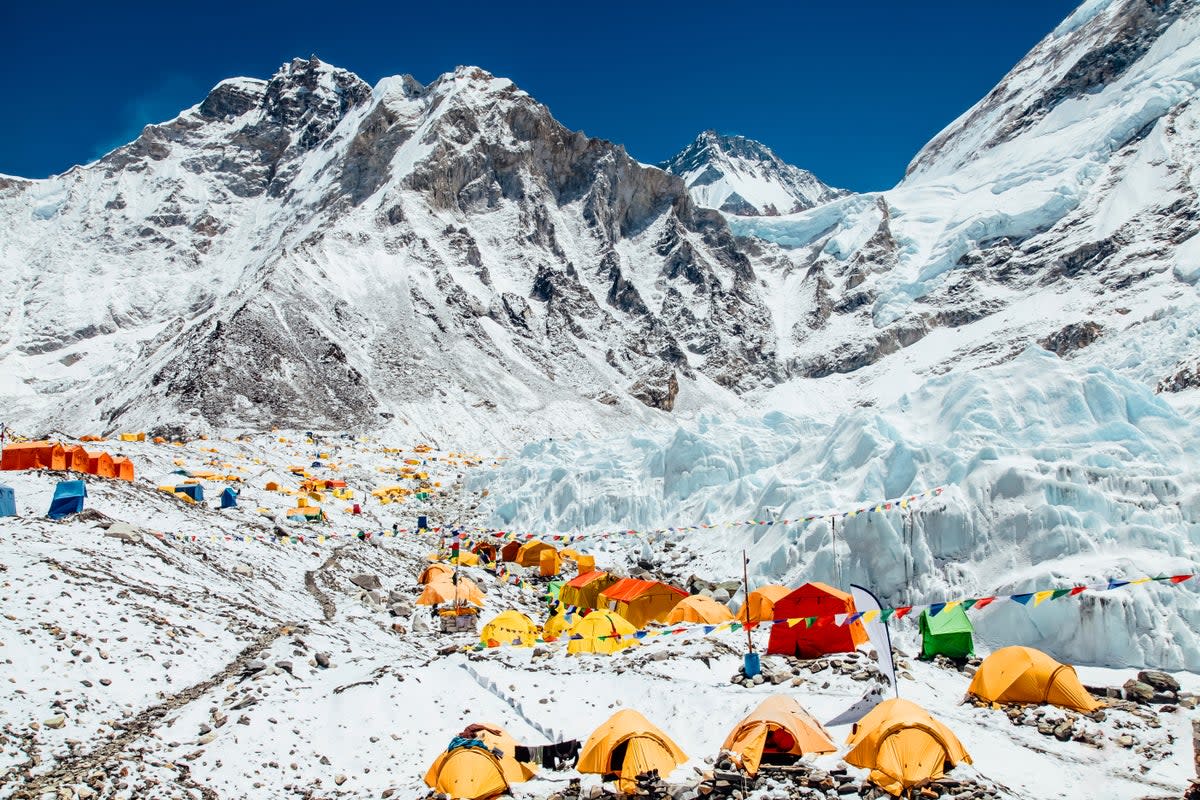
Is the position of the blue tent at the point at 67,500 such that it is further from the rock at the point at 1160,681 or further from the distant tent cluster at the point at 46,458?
the rock at the point at 1160,681

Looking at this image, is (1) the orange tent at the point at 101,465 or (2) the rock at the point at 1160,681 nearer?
(2) the rock at the point at 1160,681

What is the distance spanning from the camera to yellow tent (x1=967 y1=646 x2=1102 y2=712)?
15.6m

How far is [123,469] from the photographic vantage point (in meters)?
32.0

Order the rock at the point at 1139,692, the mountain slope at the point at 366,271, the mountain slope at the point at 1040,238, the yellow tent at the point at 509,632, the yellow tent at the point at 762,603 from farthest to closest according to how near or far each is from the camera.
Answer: the mountain slope at the point at 1040,238, the mountain slope at the point at 366,271, the yellow tent at the point at 762,603, the yellow tent at the point at 509,632, the rock at the point at 1139,692

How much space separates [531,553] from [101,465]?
695 inches

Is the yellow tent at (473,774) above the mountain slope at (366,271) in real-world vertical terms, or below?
below

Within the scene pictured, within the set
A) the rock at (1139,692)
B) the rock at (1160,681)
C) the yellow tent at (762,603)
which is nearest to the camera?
the rock at (1139,692)

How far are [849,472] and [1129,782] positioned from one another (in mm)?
17664

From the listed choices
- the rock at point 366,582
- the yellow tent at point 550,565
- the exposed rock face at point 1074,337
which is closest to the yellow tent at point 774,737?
the rock at point 366,582

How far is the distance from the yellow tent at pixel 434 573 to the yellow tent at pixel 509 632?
546 centimetres

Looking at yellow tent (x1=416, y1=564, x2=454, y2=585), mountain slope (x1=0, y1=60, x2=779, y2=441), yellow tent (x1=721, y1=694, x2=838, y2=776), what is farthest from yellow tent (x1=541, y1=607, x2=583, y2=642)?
mountain slope (x1=0, y1=60, x2=779, y2=441)

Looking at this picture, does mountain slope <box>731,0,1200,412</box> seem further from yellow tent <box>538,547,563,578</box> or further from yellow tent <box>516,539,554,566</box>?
yellow tent <box>538,547,563,578</box>

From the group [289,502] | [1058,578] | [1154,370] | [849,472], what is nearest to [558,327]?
[1154,370]

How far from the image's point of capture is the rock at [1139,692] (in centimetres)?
1600
